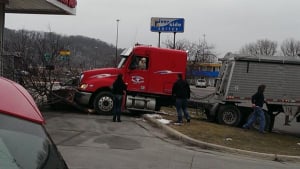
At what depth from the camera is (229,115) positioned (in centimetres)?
1966

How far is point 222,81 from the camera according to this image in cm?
2034

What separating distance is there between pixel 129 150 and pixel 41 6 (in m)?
9.69

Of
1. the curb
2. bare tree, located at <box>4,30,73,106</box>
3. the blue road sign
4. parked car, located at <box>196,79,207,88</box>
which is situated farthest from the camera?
parked car, located at <box>196,79,207,88</box>

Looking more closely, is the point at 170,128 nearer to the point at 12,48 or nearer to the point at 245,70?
the point at 245,70

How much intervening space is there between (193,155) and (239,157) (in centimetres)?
131

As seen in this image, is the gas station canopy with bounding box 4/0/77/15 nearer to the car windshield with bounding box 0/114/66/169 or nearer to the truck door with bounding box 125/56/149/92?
the truck door with bounding box 125/56/149/92

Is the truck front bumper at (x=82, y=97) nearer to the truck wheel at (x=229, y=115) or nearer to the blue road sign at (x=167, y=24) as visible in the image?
the truck wheel at (x=229, y=115)

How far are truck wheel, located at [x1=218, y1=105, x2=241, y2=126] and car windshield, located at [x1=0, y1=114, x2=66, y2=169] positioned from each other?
56.1 feet

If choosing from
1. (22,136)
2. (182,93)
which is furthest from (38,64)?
(22,136)

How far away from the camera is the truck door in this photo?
19.4m

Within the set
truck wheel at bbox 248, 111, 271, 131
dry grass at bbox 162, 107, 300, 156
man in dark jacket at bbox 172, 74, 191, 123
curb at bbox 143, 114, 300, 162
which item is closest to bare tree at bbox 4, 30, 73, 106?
man in dark jacket at bbox 172, 74, 191, 123

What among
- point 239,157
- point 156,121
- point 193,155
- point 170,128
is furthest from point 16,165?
point 156,121

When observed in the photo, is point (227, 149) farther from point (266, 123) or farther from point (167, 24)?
point (167, 24)

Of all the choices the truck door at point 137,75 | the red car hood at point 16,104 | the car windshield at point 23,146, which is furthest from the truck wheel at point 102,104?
the car windshield at point 23,146
